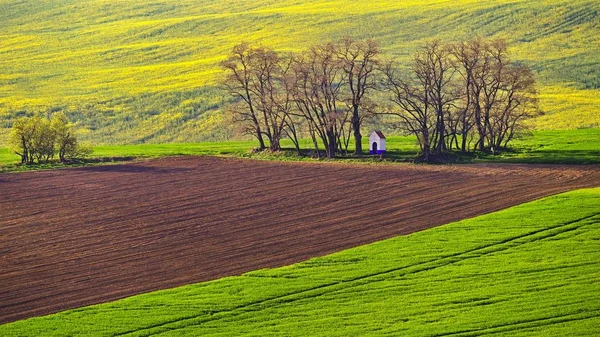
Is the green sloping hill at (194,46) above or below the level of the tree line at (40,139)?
above

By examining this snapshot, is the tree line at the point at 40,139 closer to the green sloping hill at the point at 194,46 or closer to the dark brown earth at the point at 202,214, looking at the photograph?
the dark brown earth at the point at 202,214

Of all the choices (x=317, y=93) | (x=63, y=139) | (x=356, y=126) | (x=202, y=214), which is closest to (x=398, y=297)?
(x=202, y=214)

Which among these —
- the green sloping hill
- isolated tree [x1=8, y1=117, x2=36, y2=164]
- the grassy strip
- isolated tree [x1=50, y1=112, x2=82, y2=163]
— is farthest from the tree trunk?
the green sloping hill

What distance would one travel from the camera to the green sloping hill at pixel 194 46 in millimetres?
101500

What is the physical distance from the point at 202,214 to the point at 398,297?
1794 cm

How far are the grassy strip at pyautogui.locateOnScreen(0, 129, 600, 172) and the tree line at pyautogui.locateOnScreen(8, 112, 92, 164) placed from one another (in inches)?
41.4

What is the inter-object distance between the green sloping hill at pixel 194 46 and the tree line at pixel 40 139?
21511mm

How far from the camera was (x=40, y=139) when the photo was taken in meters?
72.8

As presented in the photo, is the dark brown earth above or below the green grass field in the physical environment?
above

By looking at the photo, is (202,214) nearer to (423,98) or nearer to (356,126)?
(356,126)

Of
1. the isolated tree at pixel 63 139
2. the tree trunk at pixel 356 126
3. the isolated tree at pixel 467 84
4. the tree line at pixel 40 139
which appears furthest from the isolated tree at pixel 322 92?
the tree line at pixel 40 139

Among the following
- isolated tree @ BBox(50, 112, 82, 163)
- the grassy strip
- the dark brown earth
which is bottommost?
the dark brown earth

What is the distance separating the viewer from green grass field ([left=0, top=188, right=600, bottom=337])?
31844mm

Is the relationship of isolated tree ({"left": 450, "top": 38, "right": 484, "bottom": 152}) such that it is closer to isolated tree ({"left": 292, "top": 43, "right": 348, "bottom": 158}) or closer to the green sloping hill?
isolated tree ({"left": 292, "top": 43, "right": 348, "bottom": 158})
